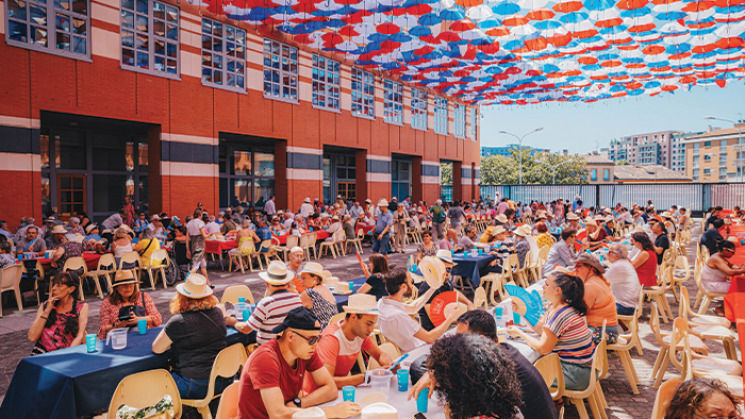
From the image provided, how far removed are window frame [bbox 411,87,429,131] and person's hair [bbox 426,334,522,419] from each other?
24.0 metres

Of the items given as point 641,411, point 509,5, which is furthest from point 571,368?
point 509,5

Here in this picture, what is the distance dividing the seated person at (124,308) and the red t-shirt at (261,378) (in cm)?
225

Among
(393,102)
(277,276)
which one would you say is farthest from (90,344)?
(393,102)

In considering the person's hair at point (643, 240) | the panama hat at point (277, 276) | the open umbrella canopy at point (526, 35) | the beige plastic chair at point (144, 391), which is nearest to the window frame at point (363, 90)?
the open umbrella canopy at point (526, 35)

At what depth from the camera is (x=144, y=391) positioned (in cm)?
301

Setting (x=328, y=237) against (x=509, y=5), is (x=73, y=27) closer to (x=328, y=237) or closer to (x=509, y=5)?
(x=328, y=237)

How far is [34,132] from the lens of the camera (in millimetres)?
11344

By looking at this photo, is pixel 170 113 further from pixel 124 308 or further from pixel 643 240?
pixel 643 240

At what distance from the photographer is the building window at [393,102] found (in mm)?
23406

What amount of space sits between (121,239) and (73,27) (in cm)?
663

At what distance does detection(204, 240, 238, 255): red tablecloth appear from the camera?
11.2 m

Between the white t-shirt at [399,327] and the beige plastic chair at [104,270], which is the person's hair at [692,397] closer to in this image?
the white t-shirt at [399,327]

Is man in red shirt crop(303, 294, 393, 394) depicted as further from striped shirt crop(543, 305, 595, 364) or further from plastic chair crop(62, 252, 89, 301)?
plastic chair crop(62, 252, 89, 301)

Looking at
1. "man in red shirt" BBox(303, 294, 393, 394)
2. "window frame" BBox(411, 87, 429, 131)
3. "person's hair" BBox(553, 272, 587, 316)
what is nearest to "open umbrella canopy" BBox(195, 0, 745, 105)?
"window frame" BBox(411, 87, 429, 131)
